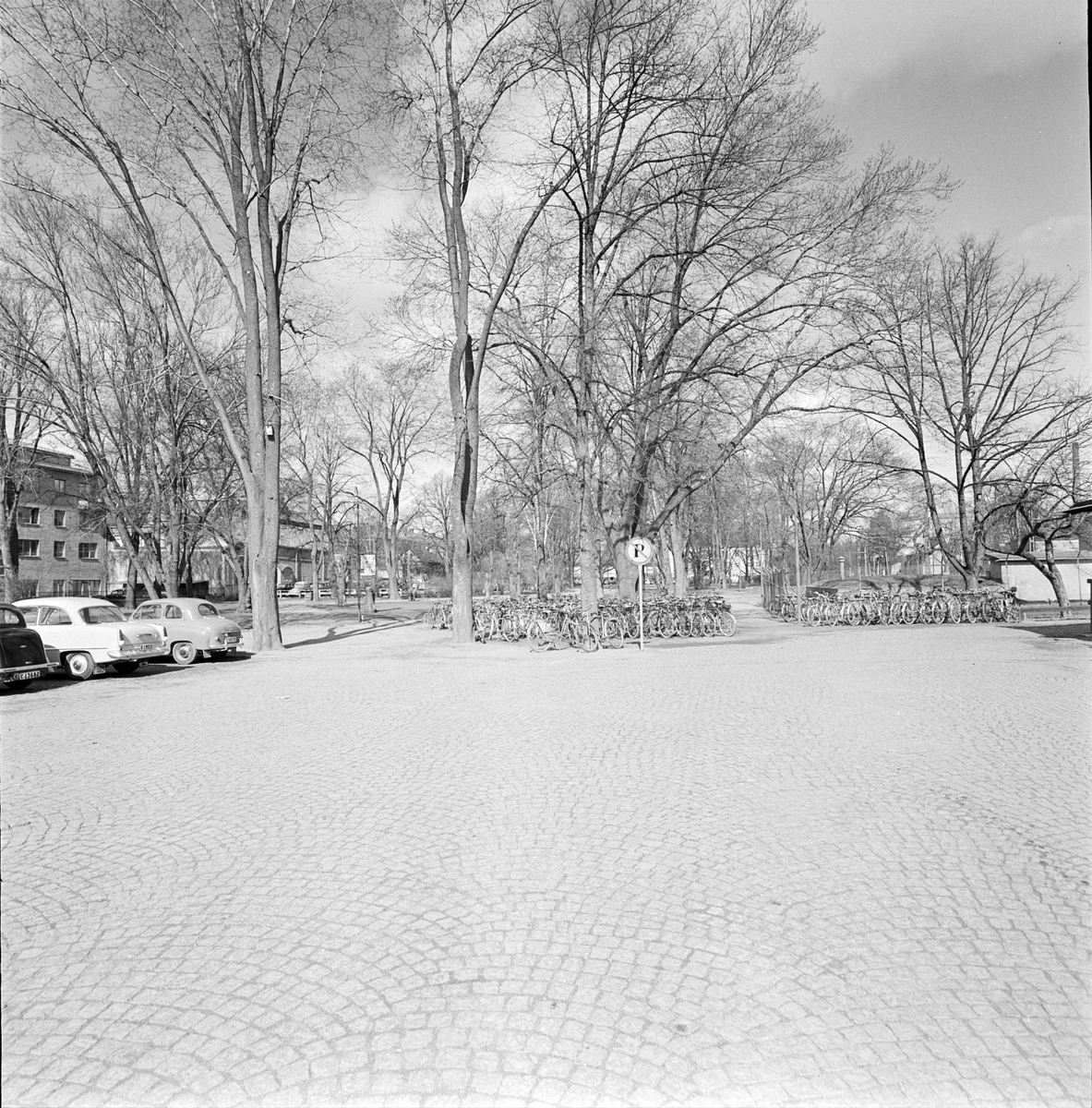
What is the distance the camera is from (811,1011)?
2.99 metres

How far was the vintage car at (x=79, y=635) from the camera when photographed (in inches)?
Result: 603

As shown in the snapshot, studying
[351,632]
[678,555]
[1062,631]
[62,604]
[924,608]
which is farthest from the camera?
[678,555]

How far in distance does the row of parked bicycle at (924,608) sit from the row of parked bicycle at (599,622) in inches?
243

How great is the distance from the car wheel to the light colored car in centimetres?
226

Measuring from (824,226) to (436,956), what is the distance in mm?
19226

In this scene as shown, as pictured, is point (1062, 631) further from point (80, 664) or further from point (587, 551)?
point (80, 664)

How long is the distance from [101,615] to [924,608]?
75.8 ft

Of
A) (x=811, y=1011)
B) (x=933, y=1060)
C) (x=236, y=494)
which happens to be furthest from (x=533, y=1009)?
(x=236, y=494)

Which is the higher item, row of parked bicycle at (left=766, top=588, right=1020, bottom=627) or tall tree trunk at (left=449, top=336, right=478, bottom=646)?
tall tree trunk at (left=449, top=336, right=478, bottom=646)

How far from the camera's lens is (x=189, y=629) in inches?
717

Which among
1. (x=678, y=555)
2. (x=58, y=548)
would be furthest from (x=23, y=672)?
(x=58, y=548)

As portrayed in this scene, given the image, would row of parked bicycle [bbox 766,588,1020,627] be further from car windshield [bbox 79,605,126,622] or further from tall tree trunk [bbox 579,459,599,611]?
car windshield [bbox 79,605,126,622]

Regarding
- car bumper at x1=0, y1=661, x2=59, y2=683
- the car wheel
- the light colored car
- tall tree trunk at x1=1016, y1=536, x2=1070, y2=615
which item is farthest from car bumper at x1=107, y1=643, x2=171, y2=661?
tall tree trunk at x1=1016, y1=536, x2=1070, y2=615

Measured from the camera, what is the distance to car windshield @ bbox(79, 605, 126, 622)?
15.6 metres
